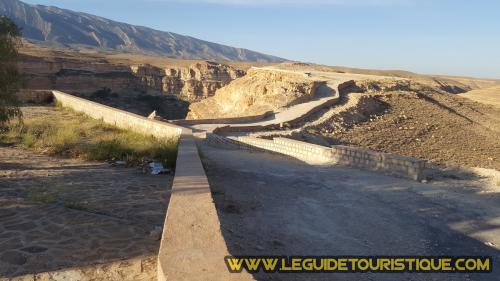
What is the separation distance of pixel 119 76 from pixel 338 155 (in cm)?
4515

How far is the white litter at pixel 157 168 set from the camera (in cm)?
671

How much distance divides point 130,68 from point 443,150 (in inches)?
1869

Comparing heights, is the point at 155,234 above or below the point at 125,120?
below

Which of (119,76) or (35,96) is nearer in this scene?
(35,96)

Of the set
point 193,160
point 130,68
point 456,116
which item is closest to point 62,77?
point 130,68

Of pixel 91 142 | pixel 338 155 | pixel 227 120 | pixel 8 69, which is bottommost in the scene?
pixel 227 120

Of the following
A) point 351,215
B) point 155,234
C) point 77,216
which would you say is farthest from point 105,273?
point 351,215

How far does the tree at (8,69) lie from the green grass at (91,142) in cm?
126

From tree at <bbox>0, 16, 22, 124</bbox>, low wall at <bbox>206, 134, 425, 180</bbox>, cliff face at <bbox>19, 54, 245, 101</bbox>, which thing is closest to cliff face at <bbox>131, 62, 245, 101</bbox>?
cliff face at <bbox>19, 54, 245, 101</bbox>

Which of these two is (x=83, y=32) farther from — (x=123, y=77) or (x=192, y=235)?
(x=192, y=235)

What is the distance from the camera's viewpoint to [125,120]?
10922mm

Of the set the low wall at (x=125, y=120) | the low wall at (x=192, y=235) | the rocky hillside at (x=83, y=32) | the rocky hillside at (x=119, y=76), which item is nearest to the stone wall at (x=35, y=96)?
the low wall at (x=125, y=120)

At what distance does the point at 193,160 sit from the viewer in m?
5.82

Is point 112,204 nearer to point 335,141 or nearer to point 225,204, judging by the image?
point 225,204
